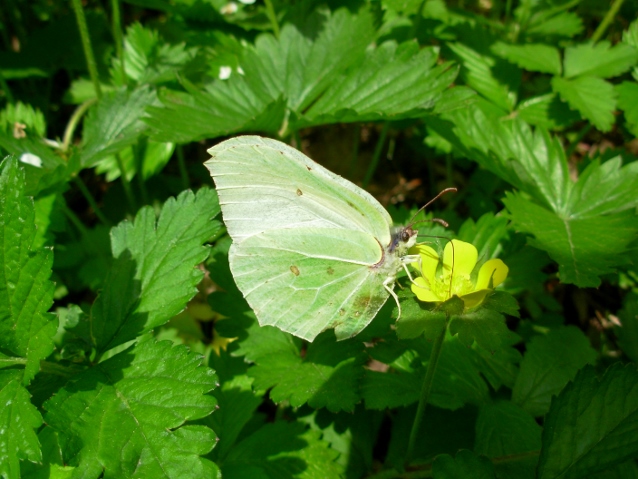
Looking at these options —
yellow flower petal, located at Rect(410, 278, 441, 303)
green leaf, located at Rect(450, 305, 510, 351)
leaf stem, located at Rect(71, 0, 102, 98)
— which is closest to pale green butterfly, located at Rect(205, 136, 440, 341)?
yellow flower petal, located at Rect(410, 278, 441, 303)

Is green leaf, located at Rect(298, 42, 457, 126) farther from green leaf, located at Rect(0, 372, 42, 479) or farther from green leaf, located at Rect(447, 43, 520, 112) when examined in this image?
green leaf, located at Rect(0, 372, 42, 479)

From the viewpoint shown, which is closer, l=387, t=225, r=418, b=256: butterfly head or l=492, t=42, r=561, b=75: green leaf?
l=387, t=225, r=418, b=256: butterfly head

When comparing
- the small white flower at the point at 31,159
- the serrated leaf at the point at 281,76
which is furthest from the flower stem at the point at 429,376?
the small white flower at the point at 31,159

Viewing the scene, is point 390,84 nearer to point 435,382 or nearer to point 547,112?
point 547,112

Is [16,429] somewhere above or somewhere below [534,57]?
below

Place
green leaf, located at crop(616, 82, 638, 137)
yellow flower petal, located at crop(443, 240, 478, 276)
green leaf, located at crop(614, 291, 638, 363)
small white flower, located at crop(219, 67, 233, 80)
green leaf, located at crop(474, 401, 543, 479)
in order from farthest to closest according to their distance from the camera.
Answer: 1. small white flower, located at crop(219, 67, 233, 80)
2. green leaf, located at crop(616, 82, 638, 137)
3. green leaf, located at crop(614, 291, 638, 363)
4. green leaf, located at crop(474, 401, 543, 479)
5. yellow flower petal, located at crop(443, 240, 478, 276)

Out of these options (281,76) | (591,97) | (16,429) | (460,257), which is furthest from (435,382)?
(591,97)

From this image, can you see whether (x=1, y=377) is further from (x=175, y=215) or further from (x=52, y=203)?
(x=52, y=203)
